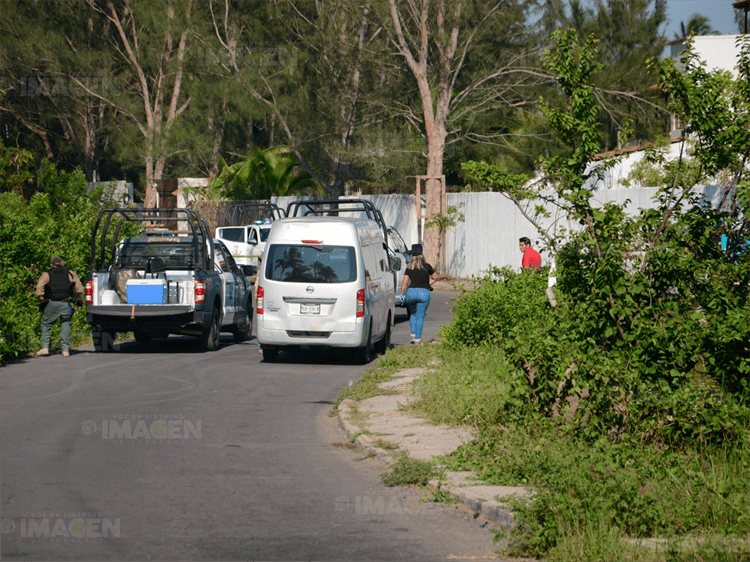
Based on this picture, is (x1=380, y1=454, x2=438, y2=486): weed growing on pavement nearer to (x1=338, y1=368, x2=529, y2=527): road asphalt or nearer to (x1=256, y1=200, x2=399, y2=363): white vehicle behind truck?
(x1=338, y1=368, x2=529, y2=527): road asphalt

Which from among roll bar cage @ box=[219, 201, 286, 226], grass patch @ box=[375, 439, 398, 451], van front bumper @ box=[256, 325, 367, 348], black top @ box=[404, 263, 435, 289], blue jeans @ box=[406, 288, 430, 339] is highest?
roll bar cage @ box=[219, 201, 286, 226]

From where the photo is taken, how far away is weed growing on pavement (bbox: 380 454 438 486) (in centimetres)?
897

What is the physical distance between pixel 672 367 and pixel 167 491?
169 inches

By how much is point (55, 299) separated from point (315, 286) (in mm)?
4511

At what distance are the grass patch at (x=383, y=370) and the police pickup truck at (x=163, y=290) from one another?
10.9 ft

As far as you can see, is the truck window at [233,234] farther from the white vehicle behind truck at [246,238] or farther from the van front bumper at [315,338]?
the van front bumper at [315,338]

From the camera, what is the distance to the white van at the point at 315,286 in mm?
16547

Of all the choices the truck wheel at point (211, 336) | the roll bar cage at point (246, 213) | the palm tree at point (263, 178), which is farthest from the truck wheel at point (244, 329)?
the palm tree at point (263, 178)

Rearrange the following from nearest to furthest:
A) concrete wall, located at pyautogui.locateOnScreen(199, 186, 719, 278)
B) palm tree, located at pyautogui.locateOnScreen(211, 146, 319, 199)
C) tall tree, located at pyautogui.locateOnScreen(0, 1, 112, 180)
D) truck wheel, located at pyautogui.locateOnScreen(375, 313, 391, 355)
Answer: truck wheel, located at pyautogui.locateOnScreen(375, 313, 391, 355) → concrete wall, located at pyautogui.locateOnScreen(199, 186, 719, 278) → palm tree, located at pyautogui.locateOnScreen(211, 146, 319, 199) → tall tree, located at pyautogui.locateOnScreen(0, 1, 112, 180)

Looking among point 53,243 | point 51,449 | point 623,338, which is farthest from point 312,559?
point 53,243

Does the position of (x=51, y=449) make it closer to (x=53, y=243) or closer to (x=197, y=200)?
(x=53, y=243)

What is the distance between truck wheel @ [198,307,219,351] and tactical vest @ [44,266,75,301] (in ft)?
7.71

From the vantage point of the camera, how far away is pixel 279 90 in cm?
3653

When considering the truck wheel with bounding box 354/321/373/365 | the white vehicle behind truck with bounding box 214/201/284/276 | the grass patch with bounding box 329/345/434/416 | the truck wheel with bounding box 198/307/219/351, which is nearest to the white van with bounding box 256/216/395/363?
the truck wheel with bounding box 354/321/373/365
